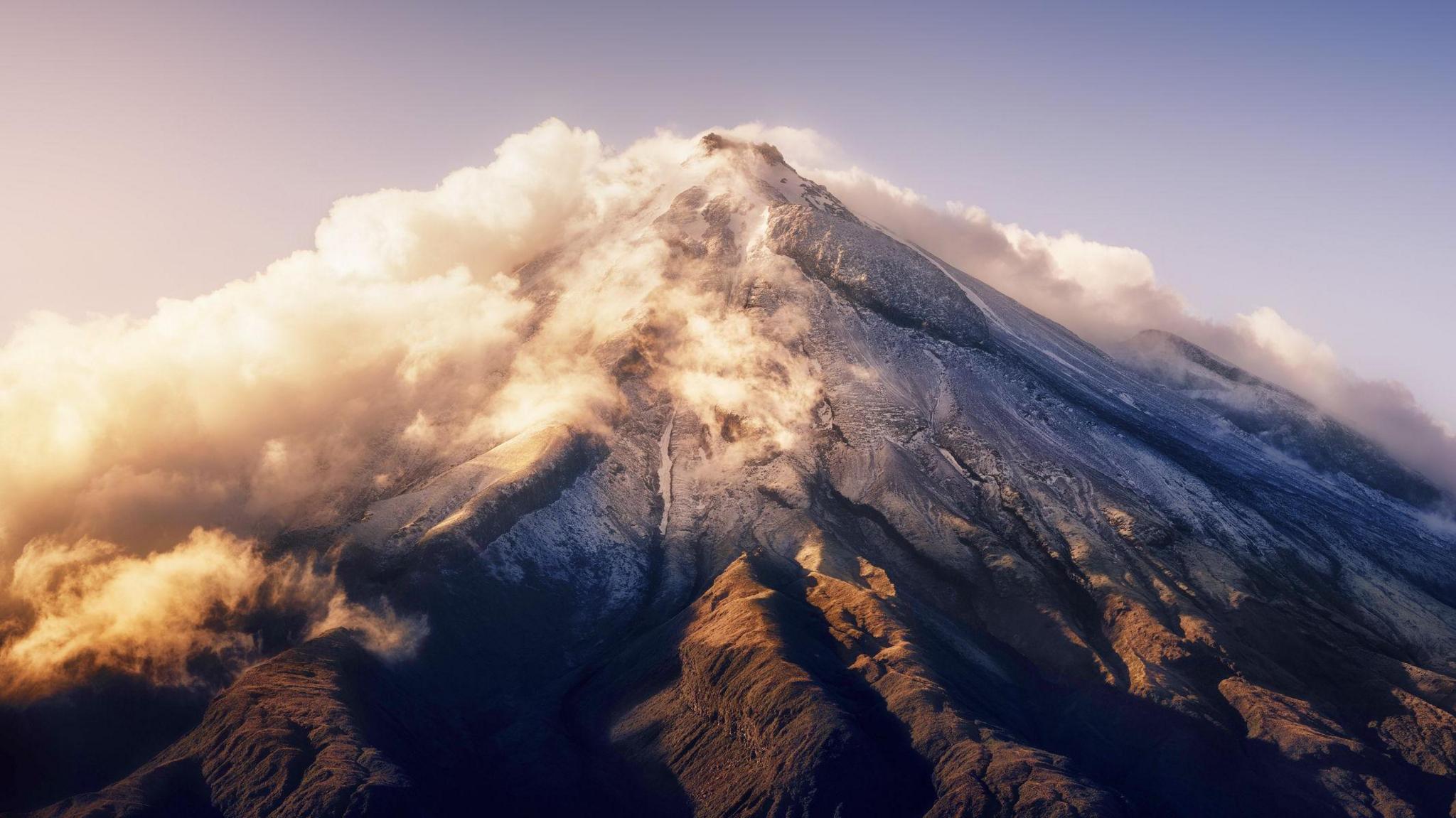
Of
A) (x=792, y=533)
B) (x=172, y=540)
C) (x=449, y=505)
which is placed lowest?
(x=172, y=540)

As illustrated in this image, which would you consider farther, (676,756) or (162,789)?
(676,756)

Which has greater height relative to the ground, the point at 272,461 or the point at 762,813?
the point at 762,813

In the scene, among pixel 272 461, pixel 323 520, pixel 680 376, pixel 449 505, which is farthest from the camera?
pixel 680 376

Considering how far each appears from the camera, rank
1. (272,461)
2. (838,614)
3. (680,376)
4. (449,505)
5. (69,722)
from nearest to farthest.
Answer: (69,722) < (838,614) < (449,505) < (272,461) < (680,376)

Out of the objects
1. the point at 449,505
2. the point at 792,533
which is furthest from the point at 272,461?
the point at 792,533

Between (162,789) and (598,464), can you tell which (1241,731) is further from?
(162,789)

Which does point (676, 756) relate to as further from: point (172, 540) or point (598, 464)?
point (172, 540)
